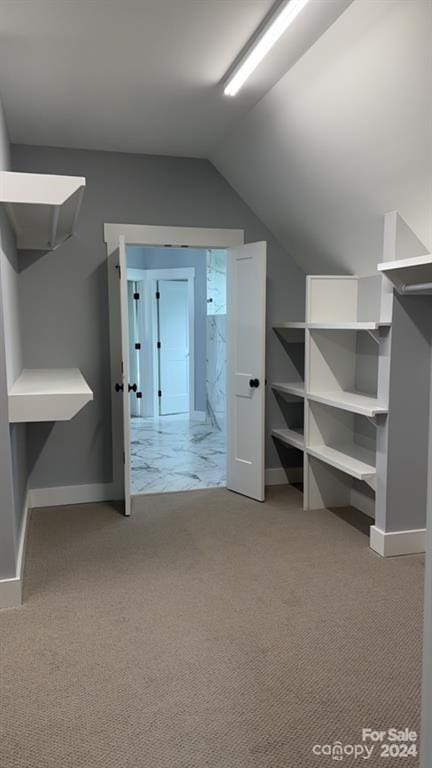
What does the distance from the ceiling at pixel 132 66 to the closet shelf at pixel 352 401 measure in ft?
6.27

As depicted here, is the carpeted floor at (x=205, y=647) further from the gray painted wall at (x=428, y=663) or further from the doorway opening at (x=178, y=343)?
the doorway opening at (x=178, y=343)

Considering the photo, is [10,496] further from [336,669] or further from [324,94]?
[324,94]

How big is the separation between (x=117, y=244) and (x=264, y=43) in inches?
84.2

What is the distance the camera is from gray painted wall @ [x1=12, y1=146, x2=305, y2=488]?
13.8 ft

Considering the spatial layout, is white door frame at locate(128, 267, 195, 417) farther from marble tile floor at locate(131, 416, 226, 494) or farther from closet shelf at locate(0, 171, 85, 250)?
closet shelf at locate(0, 171, 85, 250)

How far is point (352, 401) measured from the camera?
363 centimetres

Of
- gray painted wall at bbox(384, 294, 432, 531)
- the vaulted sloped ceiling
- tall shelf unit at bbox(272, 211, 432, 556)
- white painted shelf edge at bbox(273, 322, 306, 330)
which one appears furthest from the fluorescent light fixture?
white painted shelf edge at bbox(273, 322, 306, 330)

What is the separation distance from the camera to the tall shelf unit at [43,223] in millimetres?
2557

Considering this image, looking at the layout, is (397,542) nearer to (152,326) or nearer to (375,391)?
(375,391)

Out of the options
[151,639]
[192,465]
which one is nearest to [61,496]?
[192,465]

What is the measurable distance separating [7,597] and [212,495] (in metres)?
2.05

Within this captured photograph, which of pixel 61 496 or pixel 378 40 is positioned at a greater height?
pixel 378 40

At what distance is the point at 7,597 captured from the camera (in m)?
2.80

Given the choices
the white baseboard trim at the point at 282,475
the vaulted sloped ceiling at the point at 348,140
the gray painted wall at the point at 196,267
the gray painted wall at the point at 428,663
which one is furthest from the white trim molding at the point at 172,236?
the gray painted wall at the point at 428,663
